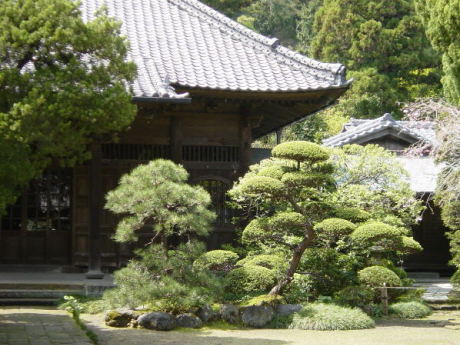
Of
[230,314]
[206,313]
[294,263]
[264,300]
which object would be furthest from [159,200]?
[294,263]

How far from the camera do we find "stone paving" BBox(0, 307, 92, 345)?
31.6ft

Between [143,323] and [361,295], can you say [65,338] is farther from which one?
[361,295]

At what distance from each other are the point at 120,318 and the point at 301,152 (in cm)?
424

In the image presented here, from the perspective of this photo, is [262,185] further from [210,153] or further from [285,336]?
[210,153]

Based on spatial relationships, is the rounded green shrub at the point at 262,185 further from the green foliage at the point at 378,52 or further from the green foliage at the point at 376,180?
the green foliage at the point at 378,52

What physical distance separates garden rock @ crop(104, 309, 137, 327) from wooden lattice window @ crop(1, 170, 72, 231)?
5.05m

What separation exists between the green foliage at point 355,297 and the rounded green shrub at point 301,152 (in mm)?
2479

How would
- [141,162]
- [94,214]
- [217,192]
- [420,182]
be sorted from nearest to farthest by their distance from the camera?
[94,214] < [141,162] < [217,192] < [420,182]

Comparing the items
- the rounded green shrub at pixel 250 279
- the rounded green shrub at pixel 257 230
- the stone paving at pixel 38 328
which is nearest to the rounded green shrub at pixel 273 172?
the rounded green shrub at pixel 257 230

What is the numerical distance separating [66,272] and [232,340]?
20.7 ft

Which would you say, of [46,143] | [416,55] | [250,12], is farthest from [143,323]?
[250,12]

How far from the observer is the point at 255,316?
13047 mm

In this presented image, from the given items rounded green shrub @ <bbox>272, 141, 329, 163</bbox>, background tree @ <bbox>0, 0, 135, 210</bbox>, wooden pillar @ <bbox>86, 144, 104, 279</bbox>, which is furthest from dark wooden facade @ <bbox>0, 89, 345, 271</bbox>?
background tree @ <bbox>0, 0, 135, 210</bbox>

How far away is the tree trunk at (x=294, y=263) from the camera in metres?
13.7
